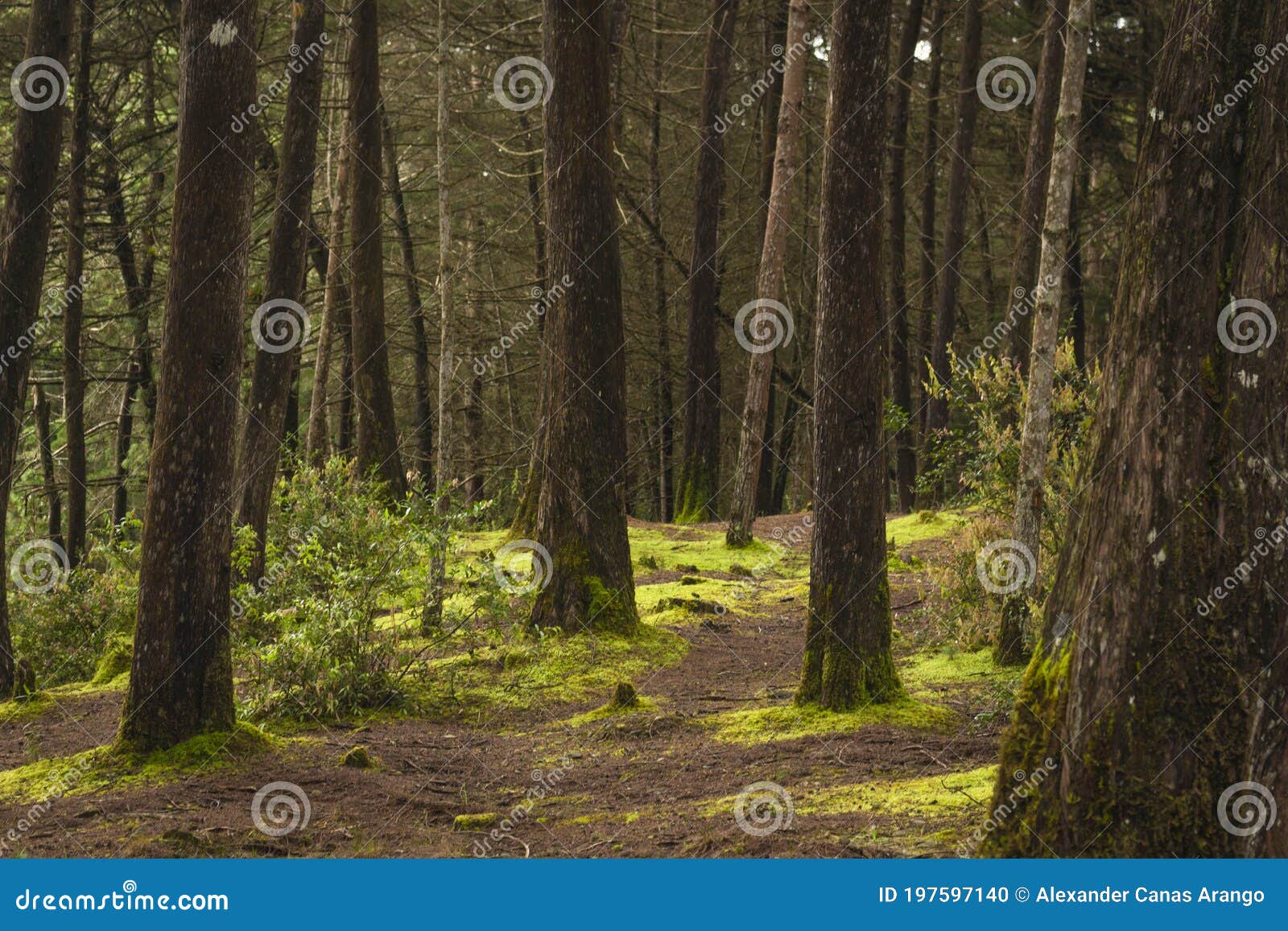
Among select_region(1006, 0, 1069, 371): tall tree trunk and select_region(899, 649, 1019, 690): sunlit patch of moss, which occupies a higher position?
select_region(1006, 0, 1069, 371): tall tree trunk

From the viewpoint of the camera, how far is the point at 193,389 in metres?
6.98

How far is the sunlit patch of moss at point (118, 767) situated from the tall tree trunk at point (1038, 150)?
958 centimetres

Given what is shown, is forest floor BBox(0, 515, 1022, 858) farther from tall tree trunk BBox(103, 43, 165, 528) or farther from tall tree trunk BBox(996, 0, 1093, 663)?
tall tree trunk BBox(103, 43, 165, 528)

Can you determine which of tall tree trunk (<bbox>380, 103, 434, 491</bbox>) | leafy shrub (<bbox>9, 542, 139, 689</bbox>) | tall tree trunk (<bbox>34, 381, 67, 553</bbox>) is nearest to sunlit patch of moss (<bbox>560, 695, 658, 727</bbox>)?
leafy shrub (<bbox>9, 542, 139, 689</bbox>)

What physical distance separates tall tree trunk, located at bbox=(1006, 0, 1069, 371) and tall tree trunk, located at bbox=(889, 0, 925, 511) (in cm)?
352

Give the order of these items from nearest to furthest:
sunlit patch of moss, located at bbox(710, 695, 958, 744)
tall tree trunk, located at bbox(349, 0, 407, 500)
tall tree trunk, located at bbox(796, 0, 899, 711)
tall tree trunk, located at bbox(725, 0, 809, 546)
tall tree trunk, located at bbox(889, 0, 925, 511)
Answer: sunlit patch of moss, located at bbox(710, 695, 958, 744)
tall tree trunk, located at bbox(796, 0, 899, 711)
tall tree trunk, located at bbox(725, 0, 809, 546)
tall tree trunk, located at bbox(349, 0, 407, 500)
tall tree trunk, located at bbox(889, 0, 925, 511)

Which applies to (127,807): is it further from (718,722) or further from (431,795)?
(718,722)

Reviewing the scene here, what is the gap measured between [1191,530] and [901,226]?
1986 centimetres

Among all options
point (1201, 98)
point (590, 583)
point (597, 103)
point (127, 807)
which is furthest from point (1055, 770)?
point (597, 103)

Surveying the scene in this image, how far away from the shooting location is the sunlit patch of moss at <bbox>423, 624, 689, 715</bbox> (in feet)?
30.5

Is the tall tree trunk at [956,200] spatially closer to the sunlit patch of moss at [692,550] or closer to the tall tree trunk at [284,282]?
the sunlit patch of moss at [692,550]

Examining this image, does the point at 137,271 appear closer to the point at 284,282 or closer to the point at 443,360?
the point at 284,282

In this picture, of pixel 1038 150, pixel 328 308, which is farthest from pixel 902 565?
pixel 328 308

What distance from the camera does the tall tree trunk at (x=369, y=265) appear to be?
50.9 feet
